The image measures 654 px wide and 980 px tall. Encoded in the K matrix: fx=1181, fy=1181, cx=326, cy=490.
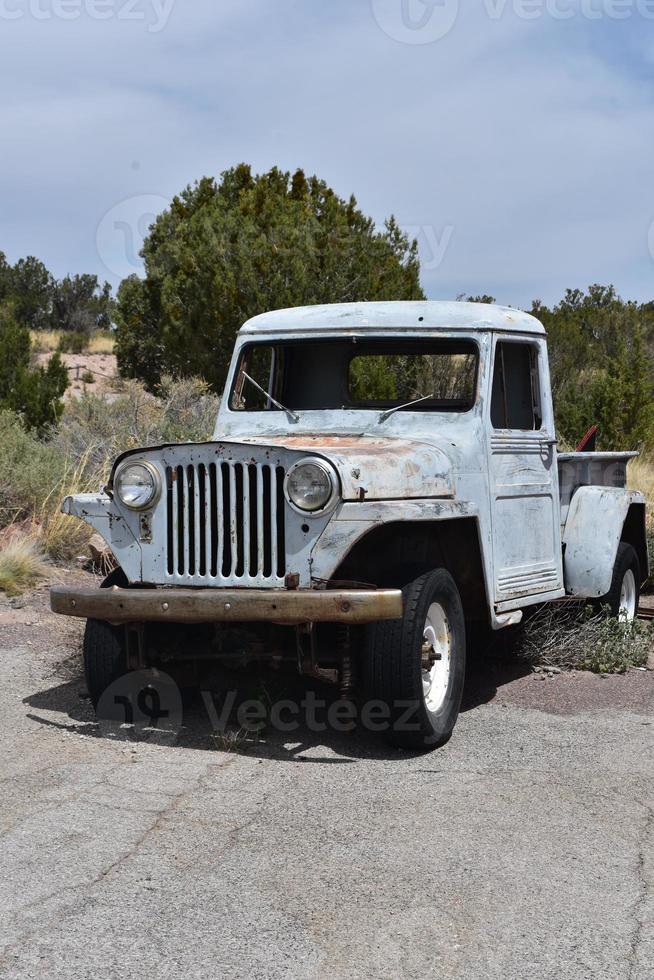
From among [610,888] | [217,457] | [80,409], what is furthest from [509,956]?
[80,409]

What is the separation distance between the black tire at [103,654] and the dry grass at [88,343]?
31076 millimetres

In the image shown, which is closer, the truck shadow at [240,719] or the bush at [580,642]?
the truck shadow at [240,719]

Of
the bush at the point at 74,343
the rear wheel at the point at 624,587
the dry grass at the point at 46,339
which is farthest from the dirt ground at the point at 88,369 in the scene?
the rear wheel at the point at 624,587

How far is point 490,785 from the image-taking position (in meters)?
5.04

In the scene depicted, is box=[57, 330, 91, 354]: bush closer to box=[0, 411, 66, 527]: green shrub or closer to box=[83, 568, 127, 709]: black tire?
box=[0, 411, 66, 527]: green shrub

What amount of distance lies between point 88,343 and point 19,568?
99.6 feet

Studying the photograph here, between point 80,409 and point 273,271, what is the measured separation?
4696 millimetres

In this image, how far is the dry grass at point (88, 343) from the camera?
36.9 m

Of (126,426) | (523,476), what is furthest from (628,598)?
(126,426)

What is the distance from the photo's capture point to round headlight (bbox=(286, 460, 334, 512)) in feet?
16.7

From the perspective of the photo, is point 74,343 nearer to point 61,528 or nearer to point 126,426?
point 126,426

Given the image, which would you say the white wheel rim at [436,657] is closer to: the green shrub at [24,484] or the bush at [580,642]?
the bush at [580,642]

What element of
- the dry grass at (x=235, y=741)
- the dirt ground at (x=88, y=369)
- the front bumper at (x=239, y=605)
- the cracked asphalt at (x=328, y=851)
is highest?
the dirt ground at (x=88, y=369)

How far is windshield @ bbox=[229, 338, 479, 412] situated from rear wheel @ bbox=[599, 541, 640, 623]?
180 centimetres
